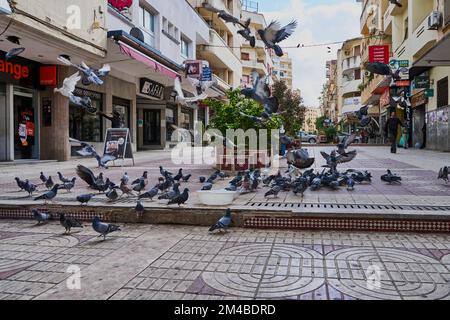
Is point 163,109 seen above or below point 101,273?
above

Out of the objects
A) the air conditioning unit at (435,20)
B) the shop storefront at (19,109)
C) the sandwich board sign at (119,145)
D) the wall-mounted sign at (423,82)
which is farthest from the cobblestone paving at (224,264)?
the wall-mounted sign at (423,82)

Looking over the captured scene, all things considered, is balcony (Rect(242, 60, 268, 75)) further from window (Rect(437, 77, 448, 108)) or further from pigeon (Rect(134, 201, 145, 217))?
pigeon (Rect(134, 201, 145, 217))

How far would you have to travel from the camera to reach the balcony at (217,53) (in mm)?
33875

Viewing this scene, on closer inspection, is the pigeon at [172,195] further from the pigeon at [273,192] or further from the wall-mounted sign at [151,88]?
the wall-mounted sign at [151,88]

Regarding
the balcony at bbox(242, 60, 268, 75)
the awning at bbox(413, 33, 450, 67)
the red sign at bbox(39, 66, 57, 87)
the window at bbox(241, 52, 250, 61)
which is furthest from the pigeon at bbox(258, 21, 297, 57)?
the window at bbox(241, 52, 250, 61)

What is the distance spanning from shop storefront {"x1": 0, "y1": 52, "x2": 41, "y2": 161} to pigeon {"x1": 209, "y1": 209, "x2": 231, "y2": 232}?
431 inches

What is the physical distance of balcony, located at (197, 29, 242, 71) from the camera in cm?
3388

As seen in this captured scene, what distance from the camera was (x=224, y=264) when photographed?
3.93 metres

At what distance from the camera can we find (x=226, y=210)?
5379 millimetres

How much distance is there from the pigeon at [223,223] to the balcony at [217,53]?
29.9 m

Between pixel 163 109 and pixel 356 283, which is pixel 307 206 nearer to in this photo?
pixel 356 283

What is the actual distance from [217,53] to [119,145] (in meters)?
23.8

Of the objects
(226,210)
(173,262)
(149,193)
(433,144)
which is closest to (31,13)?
(149,193)
